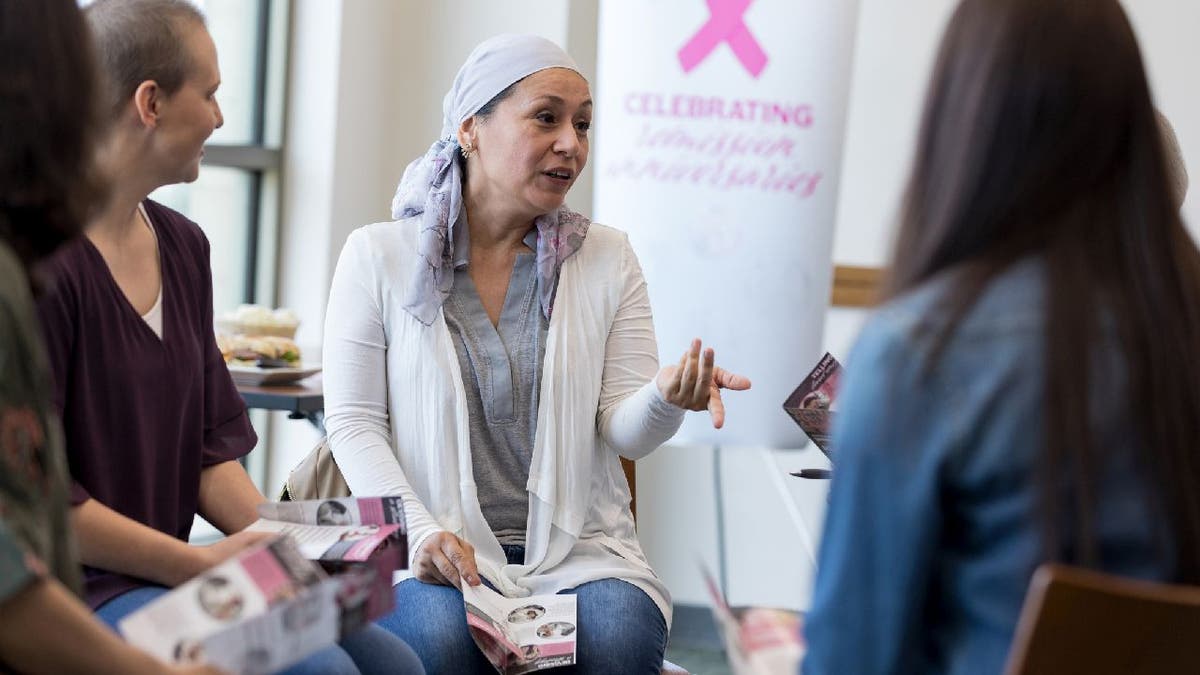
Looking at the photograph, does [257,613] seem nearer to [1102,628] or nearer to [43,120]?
[43,120]

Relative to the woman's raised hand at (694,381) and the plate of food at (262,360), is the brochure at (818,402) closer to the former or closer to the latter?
the woman's raised hand at (694,381)

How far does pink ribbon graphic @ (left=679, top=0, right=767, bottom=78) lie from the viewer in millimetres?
3562

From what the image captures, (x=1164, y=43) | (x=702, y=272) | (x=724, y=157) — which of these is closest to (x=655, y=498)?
(x=702, y=272)

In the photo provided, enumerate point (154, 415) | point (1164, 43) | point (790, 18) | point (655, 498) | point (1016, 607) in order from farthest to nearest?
point (655, 498) → point (1164, 43) → point (790, 18) → point (154, 415) → point (1016, 607)

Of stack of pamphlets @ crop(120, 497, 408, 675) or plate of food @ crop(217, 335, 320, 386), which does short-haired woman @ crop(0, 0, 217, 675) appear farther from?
plate of food @ crop(217, 335, 320, 386)

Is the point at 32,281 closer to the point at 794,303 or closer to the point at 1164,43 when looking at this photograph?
the point at 794,303

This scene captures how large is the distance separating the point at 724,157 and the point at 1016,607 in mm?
2604

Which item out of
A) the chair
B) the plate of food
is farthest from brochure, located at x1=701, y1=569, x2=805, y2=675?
the plate of food

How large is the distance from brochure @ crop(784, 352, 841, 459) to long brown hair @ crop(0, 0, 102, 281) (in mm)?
1121

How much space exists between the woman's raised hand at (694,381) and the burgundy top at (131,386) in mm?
686

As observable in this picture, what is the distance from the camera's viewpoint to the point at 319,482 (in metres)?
2.31

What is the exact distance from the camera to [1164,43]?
3.88 meters

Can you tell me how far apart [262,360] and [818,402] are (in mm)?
1499

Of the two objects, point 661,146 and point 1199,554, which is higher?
point 661,146
